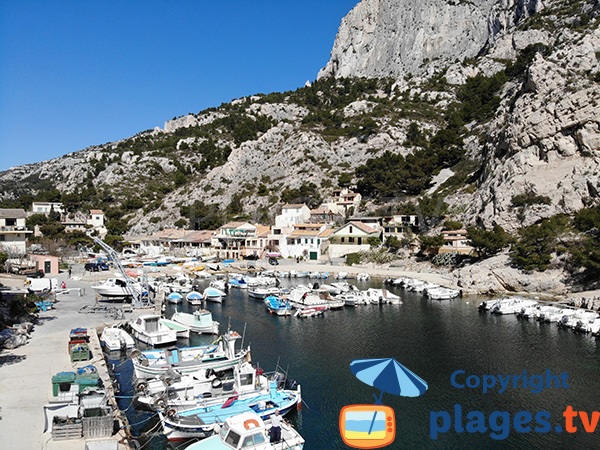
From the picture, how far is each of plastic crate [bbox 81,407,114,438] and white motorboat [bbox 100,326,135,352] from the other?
13380 mm

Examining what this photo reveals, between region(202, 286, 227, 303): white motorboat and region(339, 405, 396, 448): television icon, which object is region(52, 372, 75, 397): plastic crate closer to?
region(339, 405, 396, 448): television icon

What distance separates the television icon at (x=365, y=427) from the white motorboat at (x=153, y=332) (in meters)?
21.0

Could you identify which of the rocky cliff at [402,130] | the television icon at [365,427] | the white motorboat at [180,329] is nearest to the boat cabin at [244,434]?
the television icon at [365,427]

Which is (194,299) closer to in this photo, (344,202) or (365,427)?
(365,427)

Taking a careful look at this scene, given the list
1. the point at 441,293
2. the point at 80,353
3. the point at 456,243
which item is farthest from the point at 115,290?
the point at 456,243

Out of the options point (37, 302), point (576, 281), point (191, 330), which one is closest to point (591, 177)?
point (576, 281)

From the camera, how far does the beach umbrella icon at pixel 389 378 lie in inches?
449

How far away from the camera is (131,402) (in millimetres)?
20422

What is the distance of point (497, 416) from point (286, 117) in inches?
5638

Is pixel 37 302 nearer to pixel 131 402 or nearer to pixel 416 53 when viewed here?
pixel 131 402

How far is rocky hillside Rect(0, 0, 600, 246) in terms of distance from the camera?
6350 cm

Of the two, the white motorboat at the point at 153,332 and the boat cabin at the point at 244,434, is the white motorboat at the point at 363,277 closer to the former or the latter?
the white motorboat at the point at 153,332

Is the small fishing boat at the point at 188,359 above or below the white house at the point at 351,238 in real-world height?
below

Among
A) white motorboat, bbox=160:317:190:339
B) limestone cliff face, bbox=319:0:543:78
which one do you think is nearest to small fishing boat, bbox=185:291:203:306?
white motorboat, bbox=160:317:190:339
